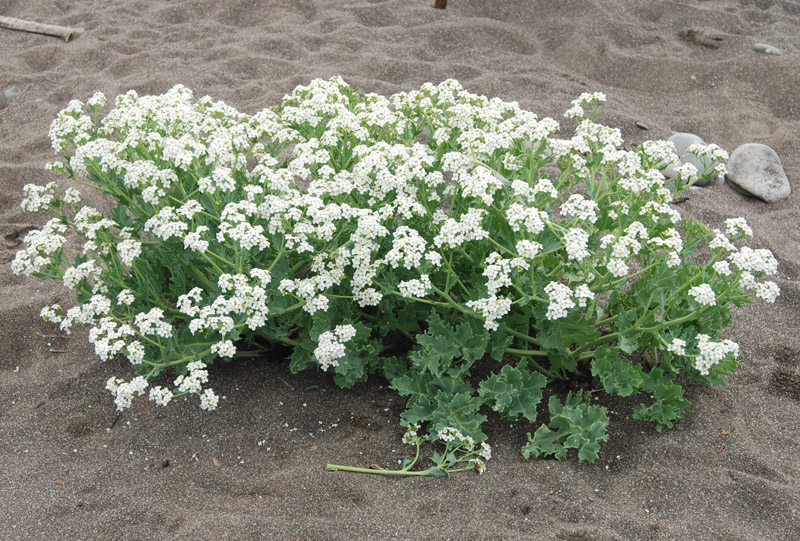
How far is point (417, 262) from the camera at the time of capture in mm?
2818

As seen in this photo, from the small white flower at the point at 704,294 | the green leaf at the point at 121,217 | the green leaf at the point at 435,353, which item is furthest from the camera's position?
the green leaf at the point at 121,217

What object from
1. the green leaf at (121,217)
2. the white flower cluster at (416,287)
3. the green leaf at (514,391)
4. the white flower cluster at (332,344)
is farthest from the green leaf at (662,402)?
the green leaf at (121,217)

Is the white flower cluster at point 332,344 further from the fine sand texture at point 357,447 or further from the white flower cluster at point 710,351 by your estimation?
the white flower cluster at point 710,351

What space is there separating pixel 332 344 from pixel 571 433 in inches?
41.0

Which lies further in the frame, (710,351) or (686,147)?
(686,147)

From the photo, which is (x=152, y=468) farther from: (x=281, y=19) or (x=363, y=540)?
(x=281, y=19)

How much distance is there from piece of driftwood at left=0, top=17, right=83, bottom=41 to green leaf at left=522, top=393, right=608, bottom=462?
6.13 meters

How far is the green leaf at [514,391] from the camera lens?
10.1ft

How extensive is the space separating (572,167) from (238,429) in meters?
1.85

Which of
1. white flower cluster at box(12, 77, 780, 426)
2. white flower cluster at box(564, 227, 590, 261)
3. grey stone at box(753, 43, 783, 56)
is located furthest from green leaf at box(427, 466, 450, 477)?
grey stone at box(753, 43, 783, 56)

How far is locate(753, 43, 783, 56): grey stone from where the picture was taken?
21.0 ft

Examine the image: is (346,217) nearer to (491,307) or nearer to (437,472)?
(491,307)

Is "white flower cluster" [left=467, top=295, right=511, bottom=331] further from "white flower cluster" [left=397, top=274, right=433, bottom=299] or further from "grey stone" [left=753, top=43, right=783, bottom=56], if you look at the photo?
"grey stone" [left=753, top=43, right=783, bottom=56]

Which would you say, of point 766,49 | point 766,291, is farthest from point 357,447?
point 766,49
